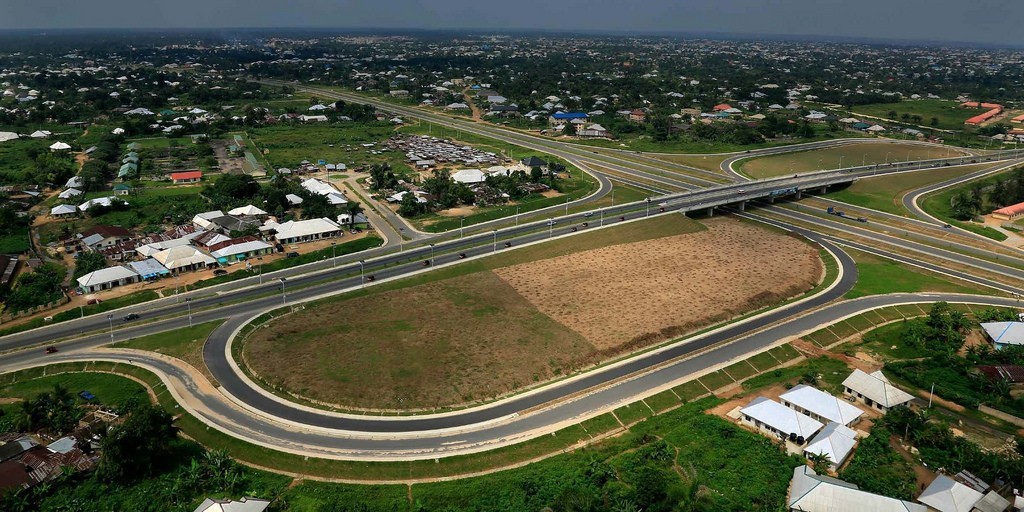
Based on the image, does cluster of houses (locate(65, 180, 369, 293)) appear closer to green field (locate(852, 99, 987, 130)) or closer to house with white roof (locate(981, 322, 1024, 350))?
house with white roof (locate(981, 322, 1024, 350))

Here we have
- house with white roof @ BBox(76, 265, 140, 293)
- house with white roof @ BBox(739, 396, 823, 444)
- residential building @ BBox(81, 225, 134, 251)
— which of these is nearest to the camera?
house with white roof @ BBox(739, 396, 823, 444)

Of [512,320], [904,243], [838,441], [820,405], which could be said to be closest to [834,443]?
[838,441]

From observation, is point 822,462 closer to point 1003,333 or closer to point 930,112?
point 1003,333

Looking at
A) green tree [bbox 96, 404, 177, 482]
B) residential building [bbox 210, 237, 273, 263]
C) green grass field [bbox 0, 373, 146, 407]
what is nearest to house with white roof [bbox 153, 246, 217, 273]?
residential building [bbox 210, 237, 273, 263]

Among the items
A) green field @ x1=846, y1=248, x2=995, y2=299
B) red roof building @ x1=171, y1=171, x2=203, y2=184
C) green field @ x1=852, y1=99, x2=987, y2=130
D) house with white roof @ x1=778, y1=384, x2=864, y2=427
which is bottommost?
red roof building @ x1=171, y1=171, x2=203, y2=184

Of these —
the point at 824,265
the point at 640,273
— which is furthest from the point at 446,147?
the point at 824,265

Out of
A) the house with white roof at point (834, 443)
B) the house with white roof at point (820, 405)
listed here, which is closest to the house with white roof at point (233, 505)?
the house with white roof at point (834, 443)
